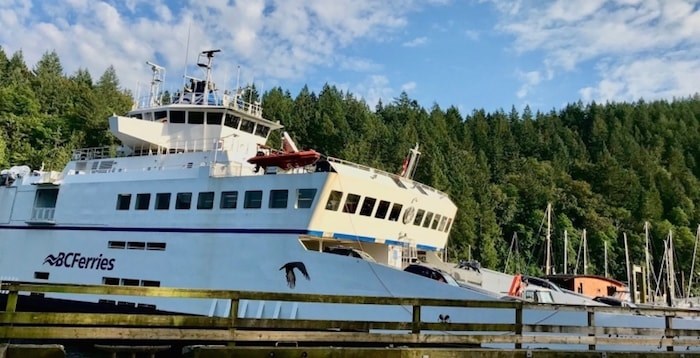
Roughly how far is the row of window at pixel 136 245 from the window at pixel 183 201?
4.59ft

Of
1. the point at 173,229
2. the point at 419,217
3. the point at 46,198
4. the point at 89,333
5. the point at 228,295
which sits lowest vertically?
the point at 89,333

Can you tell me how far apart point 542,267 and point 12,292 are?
Result: 7545 centimetres

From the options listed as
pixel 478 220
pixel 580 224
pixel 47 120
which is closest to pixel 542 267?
pixel 478 220

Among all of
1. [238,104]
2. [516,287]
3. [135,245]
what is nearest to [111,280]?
[135,245]

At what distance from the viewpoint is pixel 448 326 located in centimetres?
710

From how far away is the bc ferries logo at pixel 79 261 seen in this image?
19984 mm

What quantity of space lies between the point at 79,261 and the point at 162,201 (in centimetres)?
450

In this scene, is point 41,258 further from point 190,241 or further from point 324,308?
point 324,308

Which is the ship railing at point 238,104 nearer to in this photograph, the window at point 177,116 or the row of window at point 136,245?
the window at point 177,116

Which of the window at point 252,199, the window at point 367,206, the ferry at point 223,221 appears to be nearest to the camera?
the ferry at point 223,221

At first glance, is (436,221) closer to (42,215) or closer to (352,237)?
(352,237)

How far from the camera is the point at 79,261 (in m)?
20.7

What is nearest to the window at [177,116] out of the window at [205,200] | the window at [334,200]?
the window at [205,200]

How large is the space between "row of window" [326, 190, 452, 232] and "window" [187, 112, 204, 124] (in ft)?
27.3
